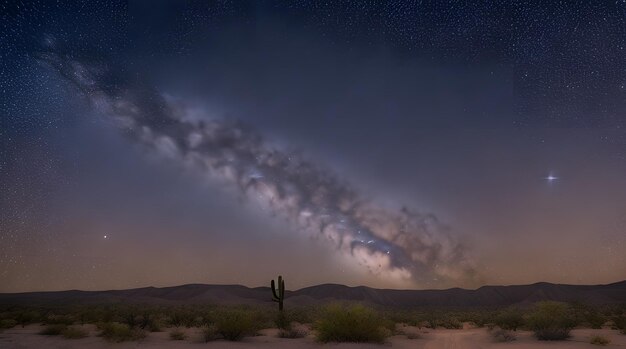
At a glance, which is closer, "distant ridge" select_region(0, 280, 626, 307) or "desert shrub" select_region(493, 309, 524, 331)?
"desert shrub" select_region(493, 309, 524, 331)

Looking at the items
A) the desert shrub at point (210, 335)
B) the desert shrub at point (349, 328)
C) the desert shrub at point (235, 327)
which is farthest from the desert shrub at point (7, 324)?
the desert shrub at point (349, 328)

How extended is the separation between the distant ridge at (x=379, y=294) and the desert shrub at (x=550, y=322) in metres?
99.2

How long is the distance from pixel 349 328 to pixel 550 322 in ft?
36.7

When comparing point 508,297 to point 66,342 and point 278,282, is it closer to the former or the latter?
point 278,282

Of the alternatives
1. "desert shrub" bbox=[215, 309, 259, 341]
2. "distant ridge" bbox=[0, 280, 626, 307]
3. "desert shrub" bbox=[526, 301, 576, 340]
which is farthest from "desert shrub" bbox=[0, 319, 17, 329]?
"distant ridge" bbox=[0, 280, 626, 307]

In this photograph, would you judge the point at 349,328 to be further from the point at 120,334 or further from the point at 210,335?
the point at 120,334

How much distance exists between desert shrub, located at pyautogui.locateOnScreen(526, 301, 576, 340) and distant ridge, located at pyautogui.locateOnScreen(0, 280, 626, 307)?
9917cm

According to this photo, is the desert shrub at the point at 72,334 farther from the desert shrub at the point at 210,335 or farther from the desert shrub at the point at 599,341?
the desert shrub at the point at 599,341

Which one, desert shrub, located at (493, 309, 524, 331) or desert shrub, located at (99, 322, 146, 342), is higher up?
desert shrub, located at (99, 322, 146, 342)

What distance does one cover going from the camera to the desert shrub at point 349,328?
19.9 metres

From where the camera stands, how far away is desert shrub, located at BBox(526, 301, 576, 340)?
21594 millimetres

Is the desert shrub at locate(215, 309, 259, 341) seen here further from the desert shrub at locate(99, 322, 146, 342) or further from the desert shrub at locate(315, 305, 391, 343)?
the desert shrub at locate(99, 322, 146, 342)

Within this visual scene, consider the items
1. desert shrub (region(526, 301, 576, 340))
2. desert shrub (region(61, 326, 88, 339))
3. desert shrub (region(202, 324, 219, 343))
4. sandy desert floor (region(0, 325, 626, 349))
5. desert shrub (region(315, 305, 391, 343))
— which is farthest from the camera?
desert shrub (region(61, 326, 88, 339))

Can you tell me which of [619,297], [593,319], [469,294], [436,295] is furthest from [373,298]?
[593,319]
